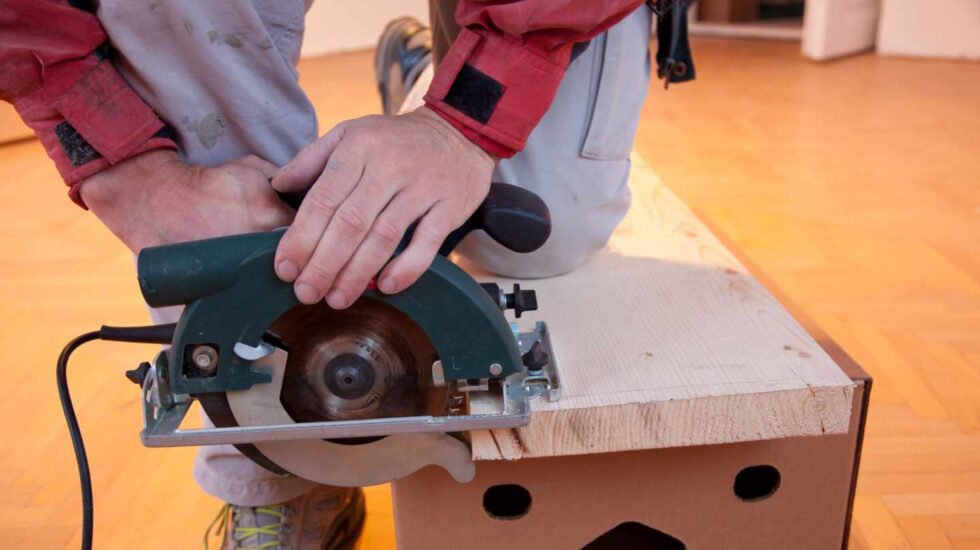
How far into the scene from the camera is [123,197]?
0.82 meters

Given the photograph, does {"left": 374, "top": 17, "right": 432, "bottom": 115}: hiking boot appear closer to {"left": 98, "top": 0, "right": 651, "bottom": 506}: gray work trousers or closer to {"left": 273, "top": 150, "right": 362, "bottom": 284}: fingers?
{"left": 98, "top": 0, "right": 651, "bottom": 506}: gray work trousers

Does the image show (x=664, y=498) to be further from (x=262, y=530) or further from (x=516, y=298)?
(x=262, y=530)

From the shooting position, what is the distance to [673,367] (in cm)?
84

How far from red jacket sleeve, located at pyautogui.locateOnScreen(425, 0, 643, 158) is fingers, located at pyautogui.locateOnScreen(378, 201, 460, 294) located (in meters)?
0.11

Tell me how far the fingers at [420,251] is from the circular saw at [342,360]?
0.01m

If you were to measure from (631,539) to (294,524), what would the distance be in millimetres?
391

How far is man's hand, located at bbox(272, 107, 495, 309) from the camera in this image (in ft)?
2.23

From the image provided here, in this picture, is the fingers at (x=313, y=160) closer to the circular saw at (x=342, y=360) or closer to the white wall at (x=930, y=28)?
the circular saw at (x=342, y=360)

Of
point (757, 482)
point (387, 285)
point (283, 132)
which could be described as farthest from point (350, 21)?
point (387, 285)

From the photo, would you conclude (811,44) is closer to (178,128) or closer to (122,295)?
(122,295)

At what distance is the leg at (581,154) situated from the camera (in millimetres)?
1044

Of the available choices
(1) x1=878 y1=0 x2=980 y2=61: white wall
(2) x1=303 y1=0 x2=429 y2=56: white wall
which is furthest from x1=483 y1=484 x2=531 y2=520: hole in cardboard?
(2) x1=303 y1=0 x2=429 y2=56: white wall

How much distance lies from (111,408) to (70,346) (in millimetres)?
633

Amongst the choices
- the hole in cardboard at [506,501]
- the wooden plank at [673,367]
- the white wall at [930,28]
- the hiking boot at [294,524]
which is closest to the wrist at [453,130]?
the wooden plank at [673,367]
